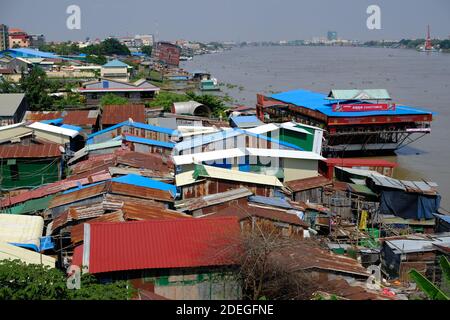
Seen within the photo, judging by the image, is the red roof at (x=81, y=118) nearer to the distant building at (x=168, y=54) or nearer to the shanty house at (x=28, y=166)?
the shanty house at (x=28, y=166)

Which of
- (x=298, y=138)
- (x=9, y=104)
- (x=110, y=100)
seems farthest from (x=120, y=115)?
(x=298, y=138)

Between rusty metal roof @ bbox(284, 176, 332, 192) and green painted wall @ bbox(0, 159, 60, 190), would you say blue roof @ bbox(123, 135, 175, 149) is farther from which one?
rusty metal roof @ bbox(284, 176, 332, 192)

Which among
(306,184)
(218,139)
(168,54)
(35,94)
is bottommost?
(306,184)

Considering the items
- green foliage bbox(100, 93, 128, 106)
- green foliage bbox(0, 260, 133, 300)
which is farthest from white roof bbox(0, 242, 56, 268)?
green foliage bbox(100, 93, 128, 106)

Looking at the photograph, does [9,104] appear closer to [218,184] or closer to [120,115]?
[120,115]
